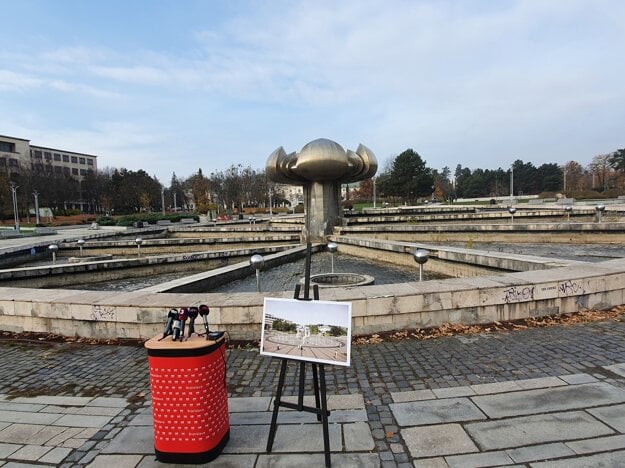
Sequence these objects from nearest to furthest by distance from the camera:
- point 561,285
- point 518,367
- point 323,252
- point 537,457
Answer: point 537,457 < point 518,367 < point 561,285 < point 323,252

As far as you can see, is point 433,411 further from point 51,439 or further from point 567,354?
point 51,439

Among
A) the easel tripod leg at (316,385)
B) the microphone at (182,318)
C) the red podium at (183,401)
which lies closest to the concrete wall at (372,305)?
the easel tripod leg at (316,385)

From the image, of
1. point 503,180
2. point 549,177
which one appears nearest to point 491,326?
point 549,177

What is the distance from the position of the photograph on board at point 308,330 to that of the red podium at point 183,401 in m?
0.50

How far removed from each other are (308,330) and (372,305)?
2.68 meters

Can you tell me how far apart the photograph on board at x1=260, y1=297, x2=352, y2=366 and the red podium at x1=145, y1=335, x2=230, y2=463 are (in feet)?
1.63

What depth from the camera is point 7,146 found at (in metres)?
75.4

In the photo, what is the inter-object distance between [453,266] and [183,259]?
29.3 ft

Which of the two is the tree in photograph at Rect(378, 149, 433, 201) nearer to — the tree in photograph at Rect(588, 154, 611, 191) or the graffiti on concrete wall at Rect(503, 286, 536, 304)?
the tree in photograph at Rect(588, 154, 611, 191)

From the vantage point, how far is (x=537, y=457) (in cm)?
271

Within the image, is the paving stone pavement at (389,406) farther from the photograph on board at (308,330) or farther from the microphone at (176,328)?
the microphone at (176,328)

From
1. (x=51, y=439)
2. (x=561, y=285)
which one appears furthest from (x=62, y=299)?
Result: (x=561, y=285)

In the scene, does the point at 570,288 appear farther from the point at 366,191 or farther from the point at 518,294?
the point at 366,191

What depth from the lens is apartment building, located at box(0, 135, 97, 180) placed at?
237 ft
